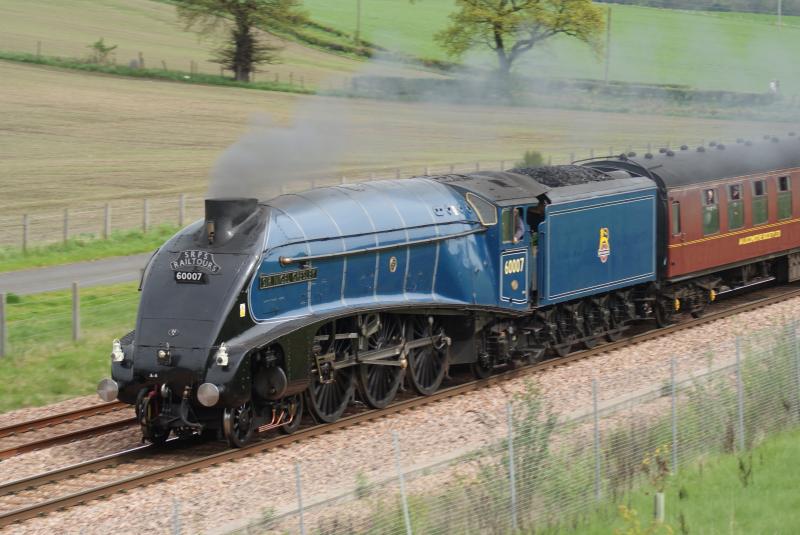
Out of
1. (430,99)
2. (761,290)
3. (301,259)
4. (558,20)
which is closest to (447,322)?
(301,259)

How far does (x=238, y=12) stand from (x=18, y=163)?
15318 mm

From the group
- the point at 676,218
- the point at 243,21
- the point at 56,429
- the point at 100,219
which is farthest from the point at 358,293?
the point at 243,21

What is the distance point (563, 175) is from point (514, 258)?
2777 mm

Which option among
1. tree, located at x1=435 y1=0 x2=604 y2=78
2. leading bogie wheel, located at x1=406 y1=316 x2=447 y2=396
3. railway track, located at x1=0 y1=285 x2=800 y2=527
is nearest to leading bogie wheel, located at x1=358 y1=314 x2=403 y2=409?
railway track, located at x1=0 y1=285 x2=800 y2=527

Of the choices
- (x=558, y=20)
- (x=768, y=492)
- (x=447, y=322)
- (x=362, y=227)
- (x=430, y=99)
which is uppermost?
(x=558, y=20)

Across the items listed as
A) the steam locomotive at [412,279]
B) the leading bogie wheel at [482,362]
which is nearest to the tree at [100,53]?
the steam locomotive at [412,279]

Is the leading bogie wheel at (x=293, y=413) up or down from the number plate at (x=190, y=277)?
down

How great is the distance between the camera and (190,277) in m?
15.3

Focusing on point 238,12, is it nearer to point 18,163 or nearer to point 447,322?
point 18,163

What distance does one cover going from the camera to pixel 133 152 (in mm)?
52562

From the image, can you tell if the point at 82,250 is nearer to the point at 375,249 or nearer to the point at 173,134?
the point at 375,249

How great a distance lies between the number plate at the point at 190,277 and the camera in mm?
15250

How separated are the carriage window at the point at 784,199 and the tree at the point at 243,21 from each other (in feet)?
108

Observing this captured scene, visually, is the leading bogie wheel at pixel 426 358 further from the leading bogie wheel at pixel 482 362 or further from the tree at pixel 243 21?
the tree at pixel 243 21
